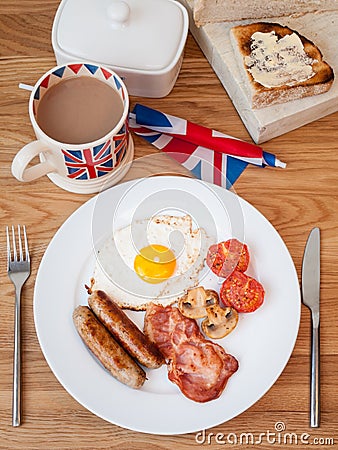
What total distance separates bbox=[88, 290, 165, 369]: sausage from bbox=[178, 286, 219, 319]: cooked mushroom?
0.10m

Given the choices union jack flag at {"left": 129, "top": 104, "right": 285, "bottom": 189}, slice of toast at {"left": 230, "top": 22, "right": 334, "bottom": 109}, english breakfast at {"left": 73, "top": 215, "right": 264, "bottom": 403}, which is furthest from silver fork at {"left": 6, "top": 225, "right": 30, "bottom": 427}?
slice of toast at {"left": 230, "top": 22, "right": 334, "bottom": 109}

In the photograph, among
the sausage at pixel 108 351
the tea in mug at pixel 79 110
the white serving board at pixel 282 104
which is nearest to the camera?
the sausage at pixel 108 351

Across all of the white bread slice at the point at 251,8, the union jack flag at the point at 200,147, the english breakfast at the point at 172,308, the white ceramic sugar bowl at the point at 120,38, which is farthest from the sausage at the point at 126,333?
the white bread slice at the point at 251,8

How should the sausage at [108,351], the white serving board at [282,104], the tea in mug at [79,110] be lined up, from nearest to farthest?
the sausage at [108,351] → the tea in mug at [79,110] → the white serving board at [282,104]

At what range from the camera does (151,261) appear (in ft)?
4.58

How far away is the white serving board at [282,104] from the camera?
1479mm

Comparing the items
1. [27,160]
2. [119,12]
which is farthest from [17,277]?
[119,12]

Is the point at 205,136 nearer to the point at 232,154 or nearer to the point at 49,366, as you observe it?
the point at 232,154

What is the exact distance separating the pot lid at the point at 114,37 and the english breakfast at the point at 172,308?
37 cm

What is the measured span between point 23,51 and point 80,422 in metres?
0.91

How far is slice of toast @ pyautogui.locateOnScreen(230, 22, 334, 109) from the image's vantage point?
1.45 m

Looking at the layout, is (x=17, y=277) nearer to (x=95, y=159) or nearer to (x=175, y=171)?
(x=95, y=159)

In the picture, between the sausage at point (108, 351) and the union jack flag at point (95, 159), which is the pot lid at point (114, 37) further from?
the sausage at point (108, 351)

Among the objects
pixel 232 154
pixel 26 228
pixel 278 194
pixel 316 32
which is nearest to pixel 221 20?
pixel 316 32
